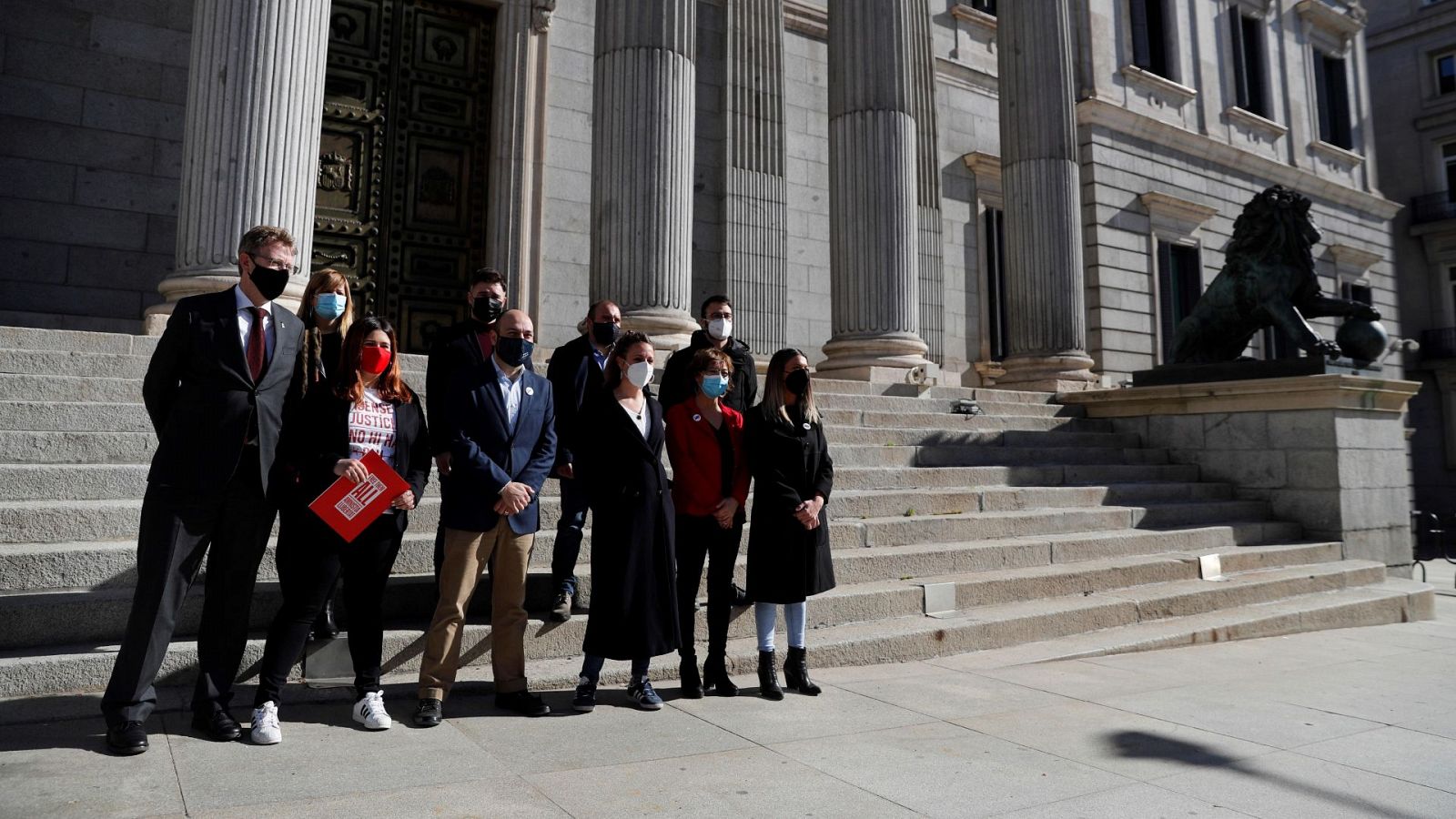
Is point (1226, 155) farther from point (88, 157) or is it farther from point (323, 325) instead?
point (323, 325)

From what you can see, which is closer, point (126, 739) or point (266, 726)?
point (126, 739)

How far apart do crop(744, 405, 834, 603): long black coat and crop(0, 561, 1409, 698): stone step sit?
74 centimetres

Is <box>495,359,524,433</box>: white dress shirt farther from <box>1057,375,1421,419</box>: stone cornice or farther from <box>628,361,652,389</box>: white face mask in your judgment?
<box>1057,375,1421,419</box>: stone cornice

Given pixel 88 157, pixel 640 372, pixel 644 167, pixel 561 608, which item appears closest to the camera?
pixel 640 372

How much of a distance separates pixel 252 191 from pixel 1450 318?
3669 centimetres

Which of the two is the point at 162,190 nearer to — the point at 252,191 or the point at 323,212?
the point at 323,212

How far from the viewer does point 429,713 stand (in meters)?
4.17

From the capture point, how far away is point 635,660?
4.68 metres

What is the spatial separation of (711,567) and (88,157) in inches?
377

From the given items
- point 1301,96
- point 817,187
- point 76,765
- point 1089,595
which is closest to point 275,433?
point 76,765

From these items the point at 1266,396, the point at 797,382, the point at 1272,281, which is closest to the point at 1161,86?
the point at 1272,281

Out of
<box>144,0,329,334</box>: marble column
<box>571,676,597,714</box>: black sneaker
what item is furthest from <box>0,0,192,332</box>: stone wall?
<box>571,676,597,714</box>: black sneaker

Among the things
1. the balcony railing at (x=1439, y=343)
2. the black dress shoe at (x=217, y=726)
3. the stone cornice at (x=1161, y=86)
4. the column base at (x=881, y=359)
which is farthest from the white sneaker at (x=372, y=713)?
the balcony railing at (x=1439, y=343)

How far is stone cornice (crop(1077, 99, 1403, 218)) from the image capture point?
2011cm
